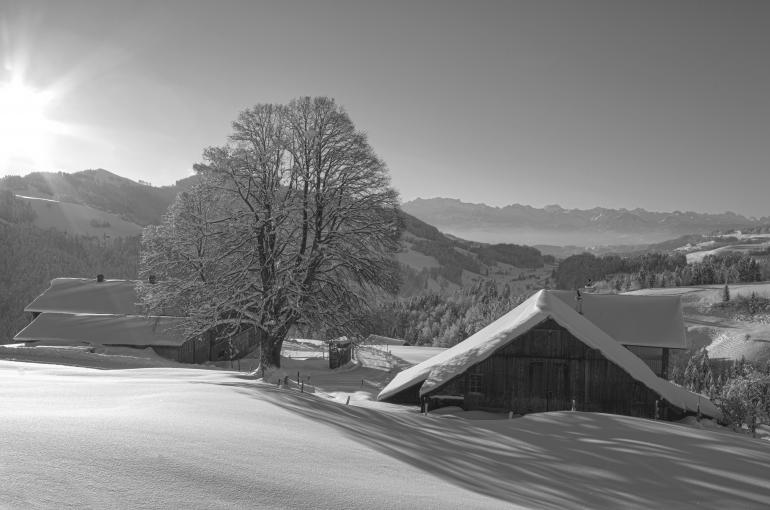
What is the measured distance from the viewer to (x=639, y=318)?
126ft

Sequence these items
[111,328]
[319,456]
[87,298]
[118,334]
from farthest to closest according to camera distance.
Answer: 1. [87,298]
2. [111,328]
3. [118,334]
4. [319,456]

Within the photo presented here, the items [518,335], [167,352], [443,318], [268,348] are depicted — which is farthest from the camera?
[443,318]

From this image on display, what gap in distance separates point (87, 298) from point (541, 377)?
114ft

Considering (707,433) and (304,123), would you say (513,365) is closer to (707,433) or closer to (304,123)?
(707,433)

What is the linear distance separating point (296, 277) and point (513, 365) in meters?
10.6

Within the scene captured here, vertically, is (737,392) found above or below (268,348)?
below

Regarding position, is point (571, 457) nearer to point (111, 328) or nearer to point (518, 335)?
point (518, 335)

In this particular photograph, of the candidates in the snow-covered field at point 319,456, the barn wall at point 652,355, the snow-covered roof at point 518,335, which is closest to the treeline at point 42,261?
A: the snow-covered roof at point 518,335

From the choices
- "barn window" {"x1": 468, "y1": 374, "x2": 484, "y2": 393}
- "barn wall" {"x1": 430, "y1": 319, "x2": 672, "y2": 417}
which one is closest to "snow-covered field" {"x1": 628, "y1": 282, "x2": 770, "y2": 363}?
"barn wall" {"x1": 430, "y1": 319, "x2": 672, "y2": 417}

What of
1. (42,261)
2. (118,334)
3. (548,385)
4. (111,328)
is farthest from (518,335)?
(42,261)

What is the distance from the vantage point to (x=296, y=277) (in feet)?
79.3

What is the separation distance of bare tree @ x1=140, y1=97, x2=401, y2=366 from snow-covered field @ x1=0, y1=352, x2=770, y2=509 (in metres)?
11.1

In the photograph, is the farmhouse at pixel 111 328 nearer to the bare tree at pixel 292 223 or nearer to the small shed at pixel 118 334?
the small shed at pixel 118 334

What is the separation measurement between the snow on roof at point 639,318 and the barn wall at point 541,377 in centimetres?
1768
